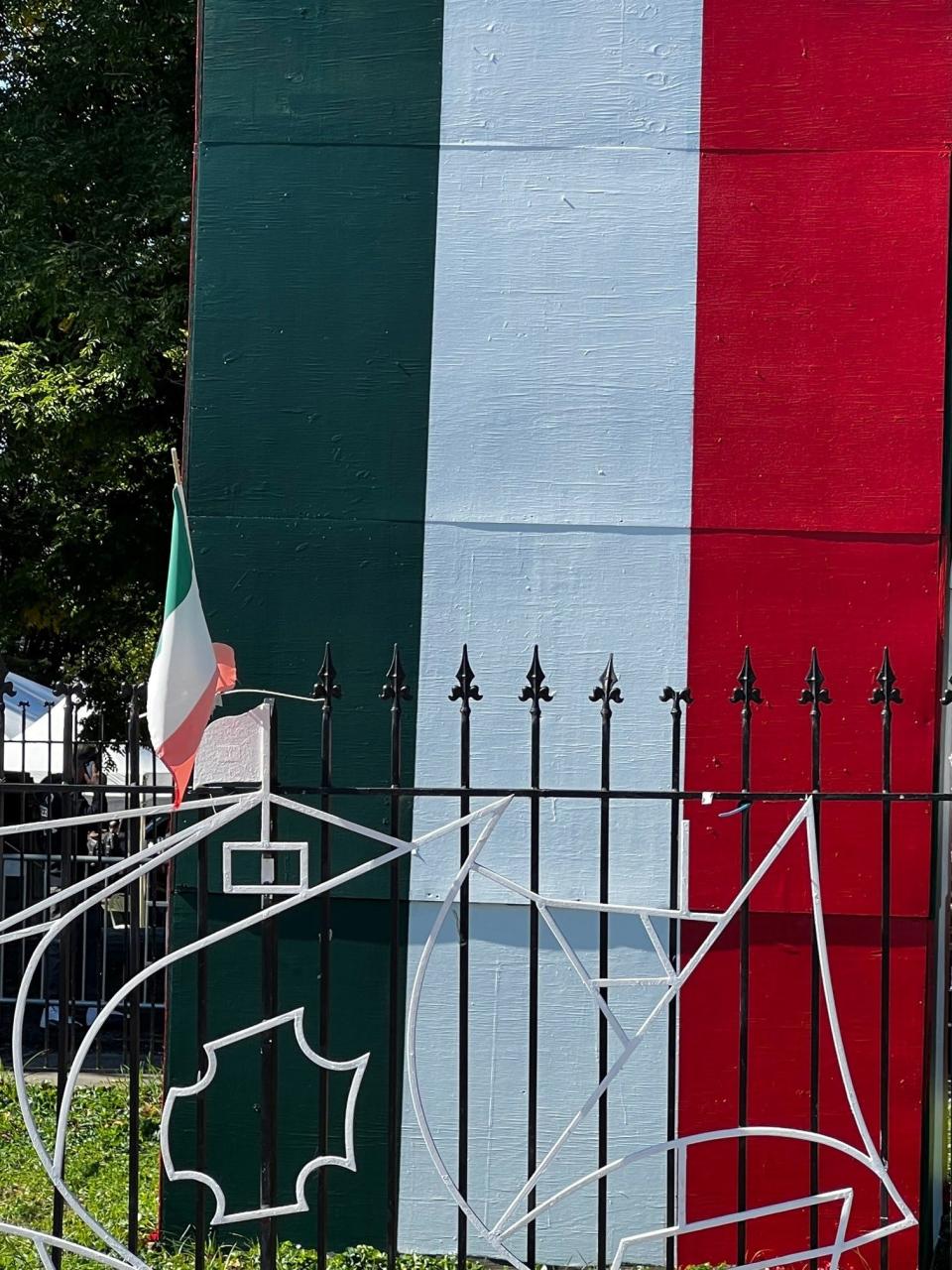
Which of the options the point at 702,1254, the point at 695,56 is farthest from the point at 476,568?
the point at 702,1254

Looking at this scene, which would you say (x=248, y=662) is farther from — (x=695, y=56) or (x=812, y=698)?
(x=695, y=56)

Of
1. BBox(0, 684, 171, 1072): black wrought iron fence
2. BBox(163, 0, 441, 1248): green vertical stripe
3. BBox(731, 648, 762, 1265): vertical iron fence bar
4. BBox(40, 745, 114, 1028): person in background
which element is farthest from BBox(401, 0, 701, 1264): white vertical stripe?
BBox(40, 745, 114, 1028): person in background

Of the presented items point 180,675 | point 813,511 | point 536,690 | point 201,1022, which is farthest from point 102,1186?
point 813,511

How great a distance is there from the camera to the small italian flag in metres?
3.75

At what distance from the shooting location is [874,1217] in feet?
16.9

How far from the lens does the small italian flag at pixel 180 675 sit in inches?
148

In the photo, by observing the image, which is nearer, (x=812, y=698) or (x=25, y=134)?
(x=812, y=698)

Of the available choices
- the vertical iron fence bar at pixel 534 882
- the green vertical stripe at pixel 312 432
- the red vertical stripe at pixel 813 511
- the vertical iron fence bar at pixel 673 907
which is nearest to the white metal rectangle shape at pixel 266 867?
the vertical iron fence bar at pixel 534 882

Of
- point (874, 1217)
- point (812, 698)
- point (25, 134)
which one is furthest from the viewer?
point (25, 134)

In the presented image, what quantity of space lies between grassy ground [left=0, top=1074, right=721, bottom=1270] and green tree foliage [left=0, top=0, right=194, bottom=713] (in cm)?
601

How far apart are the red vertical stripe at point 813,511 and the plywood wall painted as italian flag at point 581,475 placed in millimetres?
13

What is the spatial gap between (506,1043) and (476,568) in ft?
5.73

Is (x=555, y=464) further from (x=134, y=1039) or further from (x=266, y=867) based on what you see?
(x=134, y=1039)

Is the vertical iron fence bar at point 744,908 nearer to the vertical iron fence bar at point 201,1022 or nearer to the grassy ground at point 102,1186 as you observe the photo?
the grassy ground at point 102,1186
